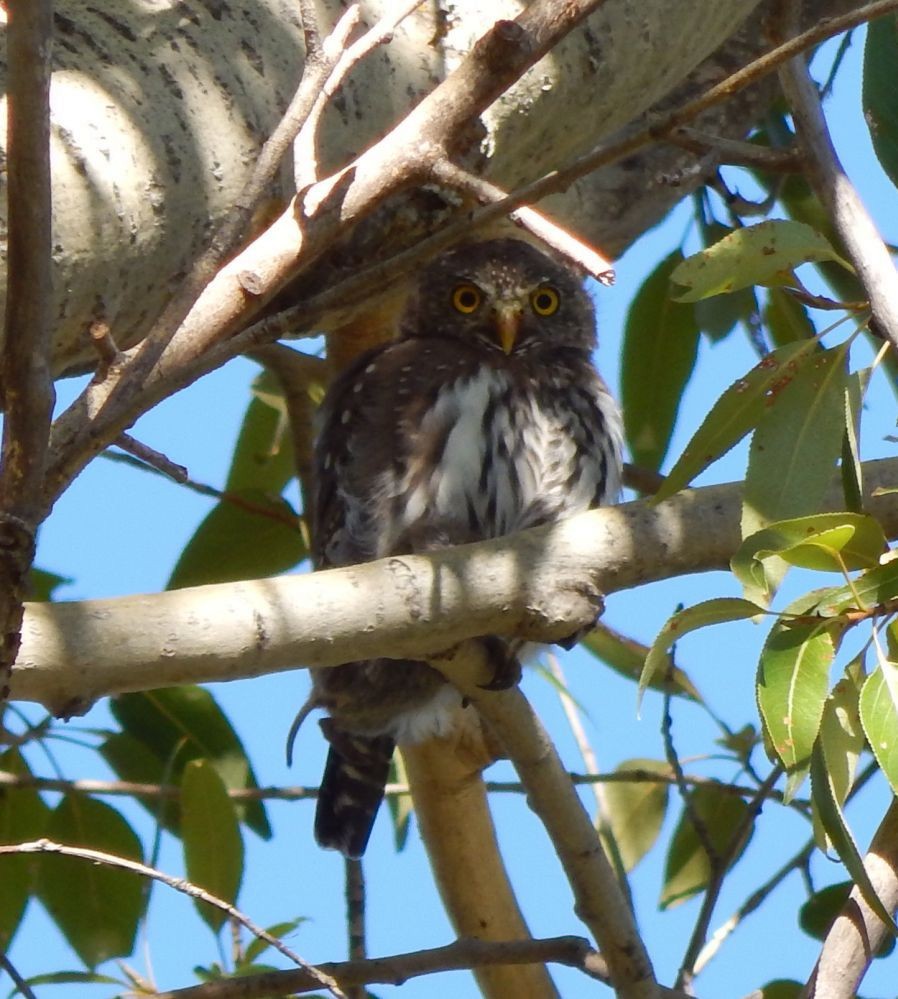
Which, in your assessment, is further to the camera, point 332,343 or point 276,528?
point 332,343

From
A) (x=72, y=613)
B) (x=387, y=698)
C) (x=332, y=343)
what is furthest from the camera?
(x=332, y=343)

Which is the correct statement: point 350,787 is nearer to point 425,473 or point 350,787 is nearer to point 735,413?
point 425,473

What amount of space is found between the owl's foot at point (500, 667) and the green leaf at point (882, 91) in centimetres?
94

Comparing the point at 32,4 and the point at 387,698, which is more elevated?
the point at 387,698

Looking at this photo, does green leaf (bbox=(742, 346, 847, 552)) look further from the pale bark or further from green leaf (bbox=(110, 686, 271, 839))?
green leaf (bbox=(110, 686, 271, 839))

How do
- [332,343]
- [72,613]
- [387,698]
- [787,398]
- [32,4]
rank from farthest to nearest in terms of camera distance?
[332,343] → [387,698] → [787,398] → [72,613] → [32,4]

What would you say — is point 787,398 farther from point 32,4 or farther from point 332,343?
point 332,343

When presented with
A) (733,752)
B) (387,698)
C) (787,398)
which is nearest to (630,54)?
(787,398)

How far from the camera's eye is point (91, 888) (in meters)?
3.21

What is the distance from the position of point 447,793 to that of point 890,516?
138cm


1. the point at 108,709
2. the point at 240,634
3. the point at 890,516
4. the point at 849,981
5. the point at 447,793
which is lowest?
the point at 849,981

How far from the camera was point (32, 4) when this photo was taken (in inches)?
50.6

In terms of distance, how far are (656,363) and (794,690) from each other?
2293 mm

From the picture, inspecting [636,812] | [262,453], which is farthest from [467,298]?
[636,812]
